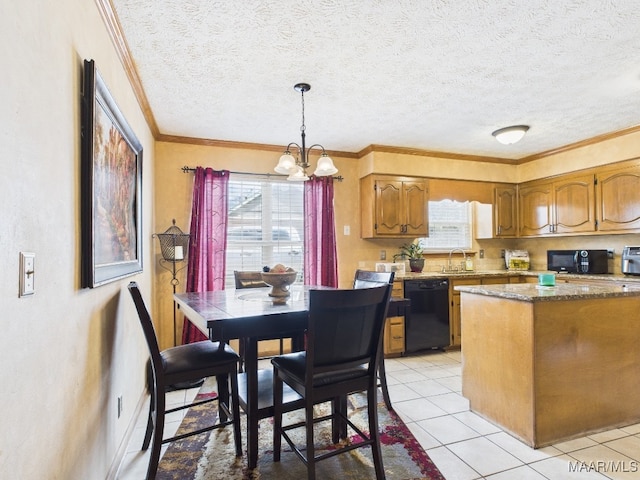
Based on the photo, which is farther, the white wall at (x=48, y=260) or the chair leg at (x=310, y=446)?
the chair leg at (x=310, y=446)

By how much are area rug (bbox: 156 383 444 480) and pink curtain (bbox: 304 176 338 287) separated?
1977 millimetres

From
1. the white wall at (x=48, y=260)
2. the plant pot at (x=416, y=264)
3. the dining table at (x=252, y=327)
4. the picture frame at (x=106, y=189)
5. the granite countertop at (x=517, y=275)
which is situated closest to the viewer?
the white wall at (x=48, y=260)

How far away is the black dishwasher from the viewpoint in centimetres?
414

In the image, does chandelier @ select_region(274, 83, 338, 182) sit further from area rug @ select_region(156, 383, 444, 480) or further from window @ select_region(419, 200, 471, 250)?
window @ select_region(419, 200, 471, 250)

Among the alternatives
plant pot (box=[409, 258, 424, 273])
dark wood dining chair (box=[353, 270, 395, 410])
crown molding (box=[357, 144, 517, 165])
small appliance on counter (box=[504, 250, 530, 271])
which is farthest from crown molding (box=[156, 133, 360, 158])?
small appliance on counter (box=[504, 250, 530, 271])

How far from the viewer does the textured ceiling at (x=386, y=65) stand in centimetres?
195

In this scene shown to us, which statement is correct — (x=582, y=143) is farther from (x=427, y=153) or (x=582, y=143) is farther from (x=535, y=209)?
(x=427, y=153)

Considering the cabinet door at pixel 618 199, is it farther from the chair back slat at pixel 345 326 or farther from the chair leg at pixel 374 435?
the chair leg at pixel 374 435

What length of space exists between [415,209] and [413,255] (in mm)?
577

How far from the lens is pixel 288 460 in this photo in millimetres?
2094

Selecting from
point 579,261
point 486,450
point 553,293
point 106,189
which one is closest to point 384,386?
point 486,450

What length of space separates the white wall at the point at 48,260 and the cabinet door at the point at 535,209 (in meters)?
4.83

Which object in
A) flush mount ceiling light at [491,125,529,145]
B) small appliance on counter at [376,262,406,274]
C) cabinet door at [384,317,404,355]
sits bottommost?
cabinet door at [384,317,404,355]

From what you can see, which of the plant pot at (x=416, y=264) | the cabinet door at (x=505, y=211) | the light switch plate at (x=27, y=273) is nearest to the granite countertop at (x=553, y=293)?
the plant pot at (x=416, y=264)
